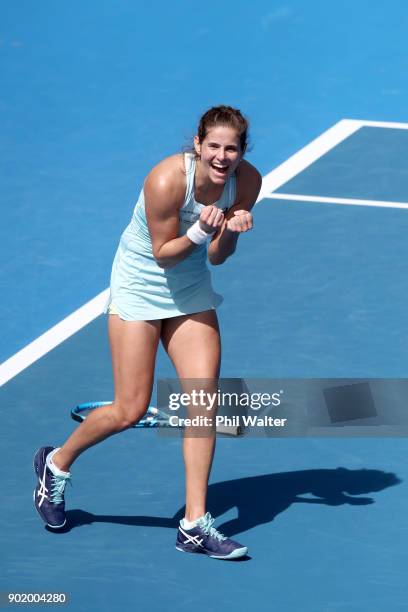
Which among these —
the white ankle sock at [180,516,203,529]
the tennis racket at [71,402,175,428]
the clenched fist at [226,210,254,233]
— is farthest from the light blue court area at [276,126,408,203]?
the white ankle sock at [180,516,203,529]

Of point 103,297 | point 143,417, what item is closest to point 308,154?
point 103,297

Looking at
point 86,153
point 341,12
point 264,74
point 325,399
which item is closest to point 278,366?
point 325,399

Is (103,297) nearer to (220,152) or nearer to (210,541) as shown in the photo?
(210,541)

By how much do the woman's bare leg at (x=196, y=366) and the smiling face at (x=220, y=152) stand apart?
75cm

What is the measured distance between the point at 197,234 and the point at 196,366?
695 mm

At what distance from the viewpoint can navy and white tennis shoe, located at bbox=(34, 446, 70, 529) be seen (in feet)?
25.5

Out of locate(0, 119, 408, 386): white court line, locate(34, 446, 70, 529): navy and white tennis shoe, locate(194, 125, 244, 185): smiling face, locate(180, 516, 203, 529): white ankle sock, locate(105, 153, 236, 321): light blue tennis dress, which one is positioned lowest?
locate(180, 516, 203, 529): white ankle sock

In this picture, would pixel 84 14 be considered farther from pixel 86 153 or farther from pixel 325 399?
pixel 325 399

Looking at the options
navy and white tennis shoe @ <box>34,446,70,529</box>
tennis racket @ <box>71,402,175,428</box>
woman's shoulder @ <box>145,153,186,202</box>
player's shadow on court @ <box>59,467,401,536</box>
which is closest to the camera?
woman's shoulder @ <box>145,153,186,202</box>

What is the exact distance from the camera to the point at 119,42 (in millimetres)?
14805

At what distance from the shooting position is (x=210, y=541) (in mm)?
7484

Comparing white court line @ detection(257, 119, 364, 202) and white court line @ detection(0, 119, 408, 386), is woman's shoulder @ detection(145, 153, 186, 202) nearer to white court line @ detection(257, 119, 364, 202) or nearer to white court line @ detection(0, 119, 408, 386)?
white court line @ detection(0, 119, 408, 386)

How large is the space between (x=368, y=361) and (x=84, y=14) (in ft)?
22.7

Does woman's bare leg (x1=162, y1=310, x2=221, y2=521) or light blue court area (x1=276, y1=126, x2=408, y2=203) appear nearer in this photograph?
woman's bare leg (x1=162, y1=310, x2=221, y2=521)
